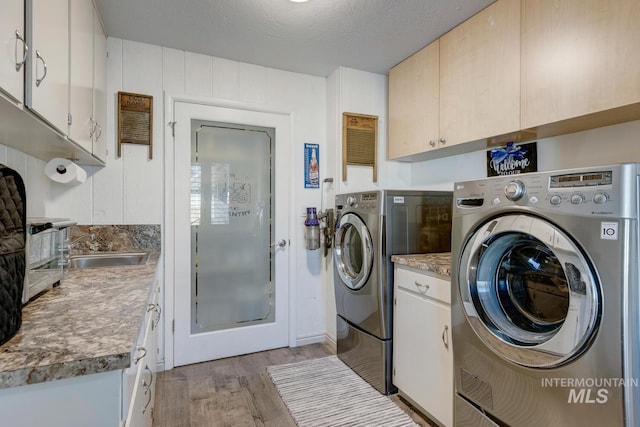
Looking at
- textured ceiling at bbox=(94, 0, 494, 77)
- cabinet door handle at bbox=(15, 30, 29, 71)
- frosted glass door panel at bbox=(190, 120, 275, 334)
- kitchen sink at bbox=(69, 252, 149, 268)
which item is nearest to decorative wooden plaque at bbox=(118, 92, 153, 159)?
frosted glass door panel at bbox=(190, 120, 275, 334)

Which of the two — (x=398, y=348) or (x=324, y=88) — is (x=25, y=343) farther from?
(x=324, y=88)

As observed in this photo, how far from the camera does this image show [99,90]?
197 cm

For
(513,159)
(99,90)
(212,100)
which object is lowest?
(513,159)

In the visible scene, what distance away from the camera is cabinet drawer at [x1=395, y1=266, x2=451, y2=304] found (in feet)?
5.53

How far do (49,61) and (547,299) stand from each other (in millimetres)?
1998

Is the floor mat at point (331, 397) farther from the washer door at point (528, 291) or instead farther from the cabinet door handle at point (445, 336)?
the washer door at point (528, 291)

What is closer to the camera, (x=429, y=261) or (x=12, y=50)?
(x=12, y=50)

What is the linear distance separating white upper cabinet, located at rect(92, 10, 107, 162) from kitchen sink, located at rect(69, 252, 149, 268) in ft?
2.09

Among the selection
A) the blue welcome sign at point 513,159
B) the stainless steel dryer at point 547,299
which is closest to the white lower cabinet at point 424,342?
the stainless steel dryer at point 547,299

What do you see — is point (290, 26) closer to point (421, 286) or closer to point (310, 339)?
point (421, 286)

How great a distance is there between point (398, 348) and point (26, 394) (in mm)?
1799

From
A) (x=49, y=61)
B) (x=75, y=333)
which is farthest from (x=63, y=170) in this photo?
(x=75, y=333)

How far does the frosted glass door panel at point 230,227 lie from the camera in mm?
2562

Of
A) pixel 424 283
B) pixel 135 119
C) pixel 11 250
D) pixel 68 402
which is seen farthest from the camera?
pixel 135 119
